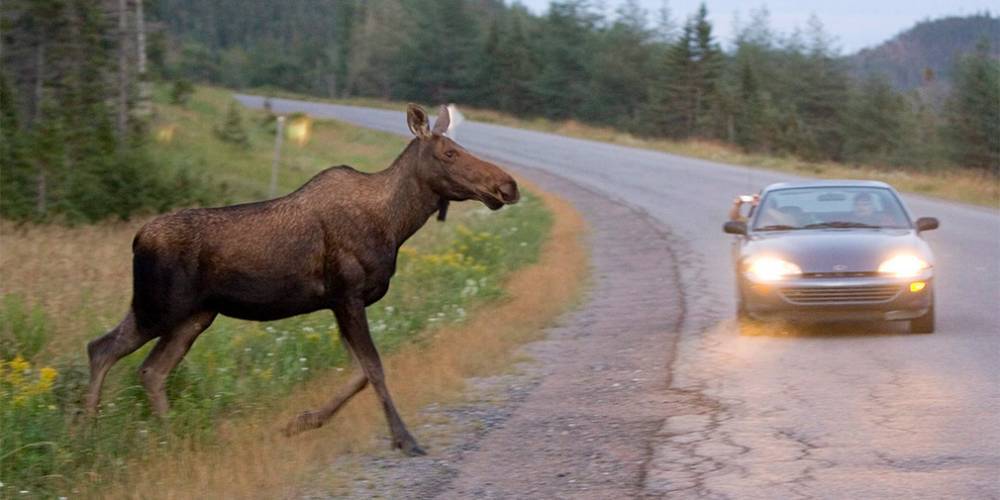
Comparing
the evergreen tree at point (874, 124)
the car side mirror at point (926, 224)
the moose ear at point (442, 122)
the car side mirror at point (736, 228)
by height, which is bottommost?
the evergreen tree at point (874, 124)

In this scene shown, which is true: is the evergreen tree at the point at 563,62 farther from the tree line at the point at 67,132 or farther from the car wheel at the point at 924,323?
the car wheel at the point at 924,323

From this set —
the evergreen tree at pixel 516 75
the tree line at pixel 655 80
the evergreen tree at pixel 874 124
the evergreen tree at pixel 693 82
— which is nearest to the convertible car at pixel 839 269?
the tree line at pixel 655 80

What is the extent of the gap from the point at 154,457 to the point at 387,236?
180cm

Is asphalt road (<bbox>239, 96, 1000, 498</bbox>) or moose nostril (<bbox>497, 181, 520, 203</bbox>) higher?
moose nostril (<bbox>497, 181, 520, 203</bbox>)

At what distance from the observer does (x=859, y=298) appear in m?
11.3

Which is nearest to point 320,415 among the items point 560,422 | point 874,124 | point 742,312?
point 560,422

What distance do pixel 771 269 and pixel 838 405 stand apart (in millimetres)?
3312

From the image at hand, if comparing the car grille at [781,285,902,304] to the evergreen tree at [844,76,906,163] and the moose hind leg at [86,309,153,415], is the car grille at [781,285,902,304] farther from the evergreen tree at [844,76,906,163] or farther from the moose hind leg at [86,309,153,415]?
the evergreen tree at [844,76,906,163]

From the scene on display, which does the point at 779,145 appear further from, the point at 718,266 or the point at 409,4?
the point at 718,266

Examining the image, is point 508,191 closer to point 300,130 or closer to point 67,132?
Result: point 67,132

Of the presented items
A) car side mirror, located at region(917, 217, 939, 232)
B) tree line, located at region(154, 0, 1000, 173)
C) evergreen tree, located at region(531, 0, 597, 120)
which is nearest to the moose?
car side mirror, located at region(917, 217, 939, 232)

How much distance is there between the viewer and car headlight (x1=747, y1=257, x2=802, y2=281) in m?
11.6

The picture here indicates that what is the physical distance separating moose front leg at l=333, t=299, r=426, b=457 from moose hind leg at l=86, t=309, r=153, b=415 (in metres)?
1.16

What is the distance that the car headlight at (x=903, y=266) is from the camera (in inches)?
449
